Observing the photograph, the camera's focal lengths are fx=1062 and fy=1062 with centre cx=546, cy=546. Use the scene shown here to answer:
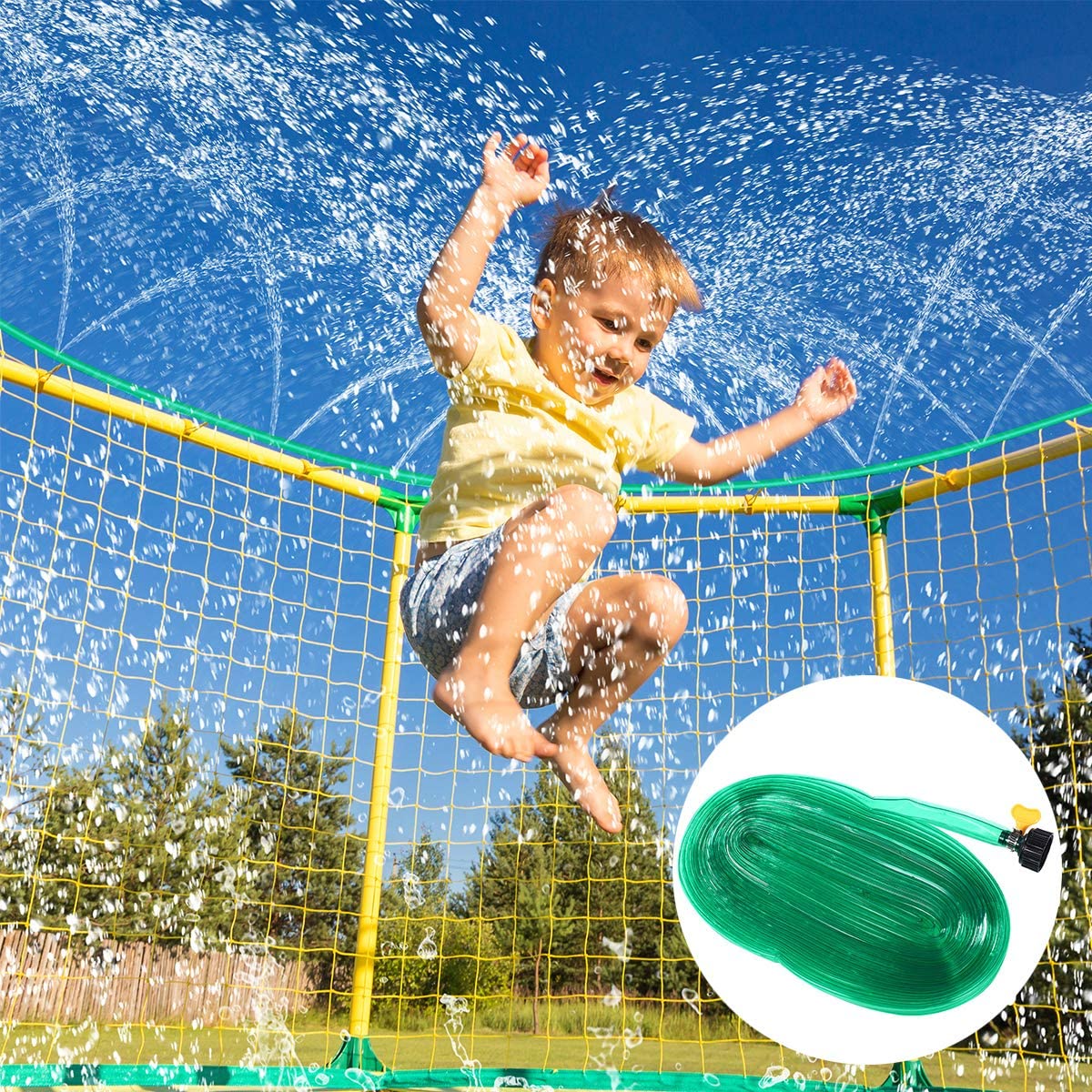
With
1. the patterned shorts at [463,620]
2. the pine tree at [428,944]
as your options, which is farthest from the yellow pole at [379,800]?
the patterned shorts at [463,620]

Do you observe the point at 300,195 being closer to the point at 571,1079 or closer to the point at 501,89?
the point at 501,89

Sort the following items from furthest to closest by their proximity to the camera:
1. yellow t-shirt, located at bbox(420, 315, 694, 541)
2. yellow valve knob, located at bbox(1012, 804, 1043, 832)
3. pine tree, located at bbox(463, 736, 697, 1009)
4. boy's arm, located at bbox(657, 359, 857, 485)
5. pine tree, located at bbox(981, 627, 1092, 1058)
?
pine tree, located at bbox(463, 736, 697, 1009), pine tree, located at bbox(981, 627, 1092, 1058), boy's arm, located at bbox(657, 359, 857, 485), yellow valve knob, located at bbox(1012, 804, 1043, 832), yellow t-shirt, located at bbox(420, 315, 694, 541)

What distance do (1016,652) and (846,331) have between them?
1.36m

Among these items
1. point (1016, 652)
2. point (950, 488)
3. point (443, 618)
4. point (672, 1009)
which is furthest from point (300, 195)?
point (672, 1009)

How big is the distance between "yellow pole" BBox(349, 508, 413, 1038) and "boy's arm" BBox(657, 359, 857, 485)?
1.33 meters

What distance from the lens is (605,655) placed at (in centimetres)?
247

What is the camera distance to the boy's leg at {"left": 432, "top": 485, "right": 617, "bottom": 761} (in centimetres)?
201

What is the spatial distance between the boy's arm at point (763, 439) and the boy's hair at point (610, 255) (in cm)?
43

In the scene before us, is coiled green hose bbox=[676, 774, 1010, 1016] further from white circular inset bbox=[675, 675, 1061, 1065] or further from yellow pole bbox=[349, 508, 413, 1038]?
yellow pole bbox=[349, 508, 413, 1038]

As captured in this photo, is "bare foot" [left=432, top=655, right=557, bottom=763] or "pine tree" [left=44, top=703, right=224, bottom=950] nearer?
"bare foot" [left=432, top=655, right=557, bottom=763]

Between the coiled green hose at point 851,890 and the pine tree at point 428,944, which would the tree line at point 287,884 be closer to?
the pine tree at point 428,944

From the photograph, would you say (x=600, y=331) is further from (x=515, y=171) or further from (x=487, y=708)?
(x=487, y=708)

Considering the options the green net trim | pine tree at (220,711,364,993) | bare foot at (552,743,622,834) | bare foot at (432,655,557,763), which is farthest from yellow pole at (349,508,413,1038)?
pine tree at (220,711,364,993)

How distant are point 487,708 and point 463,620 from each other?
0.94 ft
